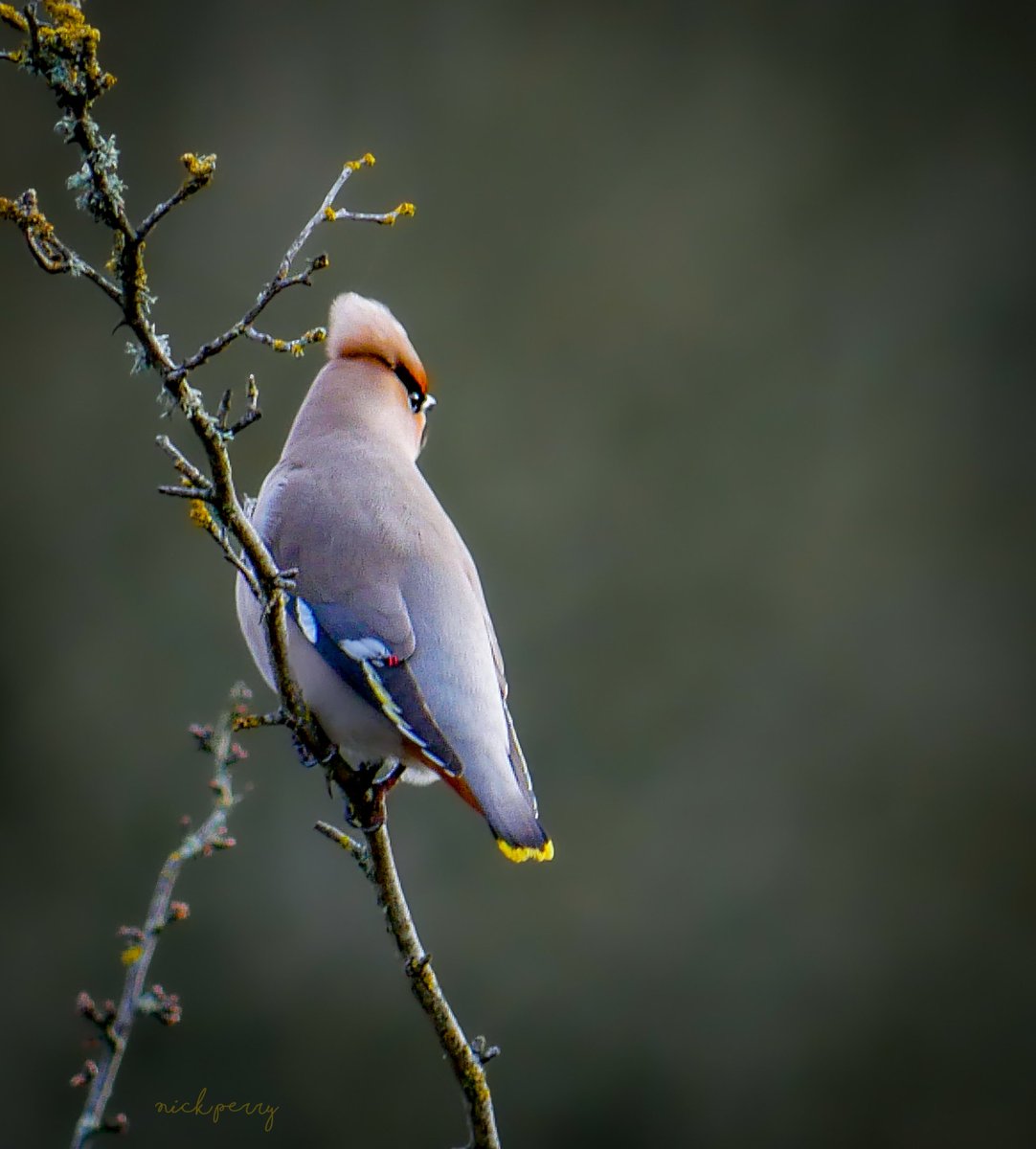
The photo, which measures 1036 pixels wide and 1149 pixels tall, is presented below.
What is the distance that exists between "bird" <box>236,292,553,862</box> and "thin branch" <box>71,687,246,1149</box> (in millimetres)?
304

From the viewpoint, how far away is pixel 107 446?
6.28m

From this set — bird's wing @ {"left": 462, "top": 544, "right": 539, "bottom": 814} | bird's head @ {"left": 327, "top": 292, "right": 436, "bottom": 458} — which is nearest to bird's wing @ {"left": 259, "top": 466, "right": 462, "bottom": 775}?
bird's wing @ {"left": 462, "top": 544, "right": 539, "bottom": 814}

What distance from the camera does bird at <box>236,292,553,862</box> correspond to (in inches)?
88.0

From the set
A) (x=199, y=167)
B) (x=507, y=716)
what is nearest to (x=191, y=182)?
(x=199, y=167)

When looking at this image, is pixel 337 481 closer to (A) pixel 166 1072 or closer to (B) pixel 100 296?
(A) pixel 166 1072

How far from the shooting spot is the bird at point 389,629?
7.34ft

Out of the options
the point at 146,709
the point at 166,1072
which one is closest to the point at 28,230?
the point at 166,1072

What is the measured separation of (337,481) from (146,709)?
368 cm

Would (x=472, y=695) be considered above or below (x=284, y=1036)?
below

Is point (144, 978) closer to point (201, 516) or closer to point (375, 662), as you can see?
point (201, 516)

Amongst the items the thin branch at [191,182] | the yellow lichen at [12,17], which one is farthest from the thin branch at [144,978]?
the yellow lichen at [12,17]

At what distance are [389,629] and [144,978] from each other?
791 millimetres

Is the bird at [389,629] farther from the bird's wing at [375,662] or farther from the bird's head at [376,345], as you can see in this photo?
the bird's head at [376,345]

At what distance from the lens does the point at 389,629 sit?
2350mm
